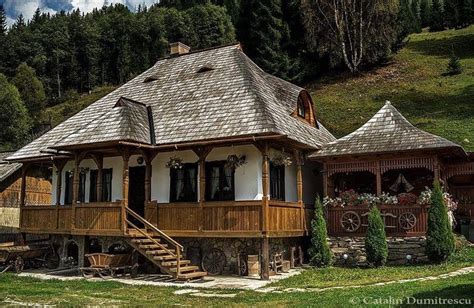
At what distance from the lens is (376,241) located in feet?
53.8

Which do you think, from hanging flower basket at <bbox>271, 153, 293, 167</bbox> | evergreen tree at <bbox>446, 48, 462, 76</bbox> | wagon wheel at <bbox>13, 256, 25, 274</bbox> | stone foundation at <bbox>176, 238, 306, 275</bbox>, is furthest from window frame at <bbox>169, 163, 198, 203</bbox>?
evergreen tree at <bbox>446, 48, 462, 76</bbox>

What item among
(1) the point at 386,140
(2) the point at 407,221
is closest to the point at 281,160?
(1) the point at 386,140

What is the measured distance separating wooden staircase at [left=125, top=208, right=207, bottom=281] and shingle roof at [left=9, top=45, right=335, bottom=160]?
→ 120 inches

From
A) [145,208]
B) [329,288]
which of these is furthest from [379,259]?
[145,208]

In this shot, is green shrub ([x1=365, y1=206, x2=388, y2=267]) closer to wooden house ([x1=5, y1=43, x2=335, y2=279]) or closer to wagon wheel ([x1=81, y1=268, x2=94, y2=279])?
wooden house ([x1=5, y1=43, x2=335, y2=279])

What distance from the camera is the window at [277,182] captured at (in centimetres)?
1811

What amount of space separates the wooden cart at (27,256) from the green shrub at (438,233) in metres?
13.3

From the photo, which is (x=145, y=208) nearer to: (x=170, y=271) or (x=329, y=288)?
(x=170, y=271)

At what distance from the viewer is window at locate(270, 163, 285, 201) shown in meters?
18.1

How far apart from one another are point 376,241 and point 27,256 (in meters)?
12.1

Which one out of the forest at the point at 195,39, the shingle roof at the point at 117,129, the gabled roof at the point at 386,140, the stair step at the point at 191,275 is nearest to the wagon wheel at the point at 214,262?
the stair step at the point at 191,275

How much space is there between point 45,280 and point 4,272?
9.90ft

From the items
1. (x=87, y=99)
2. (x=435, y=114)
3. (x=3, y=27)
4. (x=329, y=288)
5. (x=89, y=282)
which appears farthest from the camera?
(x=3, y=27)

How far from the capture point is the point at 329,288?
12961 mm
